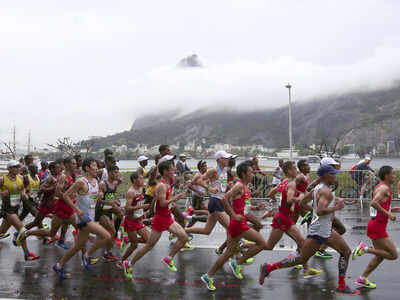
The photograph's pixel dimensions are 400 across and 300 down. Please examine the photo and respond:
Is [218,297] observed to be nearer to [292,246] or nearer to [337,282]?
[337,282]

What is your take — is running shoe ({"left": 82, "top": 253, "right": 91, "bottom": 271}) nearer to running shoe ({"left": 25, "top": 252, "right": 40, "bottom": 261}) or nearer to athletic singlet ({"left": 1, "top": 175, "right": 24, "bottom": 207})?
running shoe ({"left": 25, "top": 252, "right": 40, "bottom": 261})

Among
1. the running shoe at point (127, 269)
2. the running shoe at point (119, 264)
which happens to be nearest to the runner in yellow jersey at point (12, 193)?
the running shoe at point (119, 264)

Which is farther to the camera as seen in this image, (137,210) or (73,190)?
(137,210)

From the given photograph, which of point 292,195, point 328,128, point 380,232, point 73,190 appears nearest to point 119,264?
point 73,190

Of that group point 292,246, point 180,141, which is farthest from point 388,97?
point 292,246

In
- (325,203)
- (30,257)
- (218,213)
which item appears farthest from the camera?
(30,257)

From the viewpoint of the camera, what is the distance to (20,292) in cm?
602

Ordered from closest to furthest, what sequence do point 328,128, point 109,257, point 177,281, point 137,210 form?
point 177,281, point 137,210, point 109,257, point 328,128

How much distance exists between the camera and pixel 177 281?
253 inches

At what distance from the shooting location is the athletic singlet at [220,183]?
25.0ft

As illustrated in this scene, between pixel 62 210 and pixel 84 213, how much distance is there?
1456 millimetres

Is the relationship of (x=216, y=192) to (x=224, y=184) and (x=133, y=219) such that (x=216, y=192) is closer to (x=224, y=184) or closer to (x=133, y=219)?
(x=224, y=184)

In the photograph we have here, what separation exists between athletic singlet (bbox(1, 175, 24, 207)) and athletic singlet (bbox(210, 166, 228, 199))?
143 inches

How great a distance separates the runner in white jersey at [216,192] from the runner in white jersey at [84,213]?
180 centimetres
